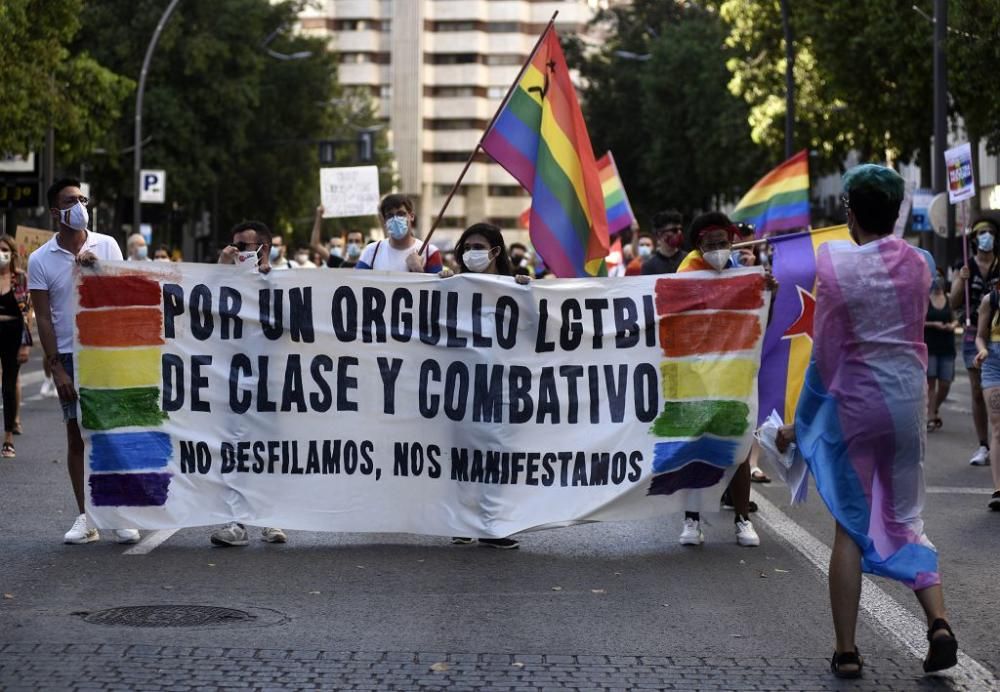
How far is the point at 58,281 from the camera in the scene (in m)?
10.1

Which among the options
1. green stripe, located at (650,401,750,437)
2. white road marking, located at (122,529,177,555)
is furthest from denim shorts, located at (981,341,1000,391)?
white road marking, located at (122,529,177,555)

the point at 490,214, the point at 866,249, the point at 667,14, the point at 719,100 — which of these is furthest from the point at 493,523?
the point at 490,214

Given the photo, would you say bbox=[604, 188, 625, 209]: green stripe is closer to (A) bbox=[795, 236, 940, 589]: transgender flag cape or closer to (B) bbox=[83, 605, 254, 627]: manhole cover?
(B) bbox=[83, 605, 254, 627]: manhole cover

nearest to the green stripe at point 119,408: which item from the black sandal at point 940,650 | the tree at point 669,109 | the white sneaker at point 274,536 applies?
the white sneaker at point 274,536

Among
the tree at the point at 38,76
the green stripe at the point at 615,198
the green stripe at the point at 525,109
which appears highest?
the tree at the point at 38,76

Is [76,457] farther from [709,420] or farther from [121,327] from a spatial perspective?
[709,420]

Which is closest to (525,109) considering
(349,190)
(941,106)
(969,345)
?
(969,345)

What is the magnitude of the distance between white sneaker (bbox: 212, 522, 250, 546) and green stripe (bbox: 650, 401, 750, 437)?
2.29 m

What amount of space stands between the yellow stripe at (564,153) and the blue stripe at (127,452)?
3.27 m

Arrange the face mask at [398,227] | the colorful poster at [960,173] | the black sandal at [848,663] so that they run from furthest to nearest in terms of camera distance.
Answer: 1. the colorful poster at [960,173]
2. the face mask at [398,227]
3. the black sandal at [848,663]

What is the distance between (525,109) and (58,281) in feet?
10.3

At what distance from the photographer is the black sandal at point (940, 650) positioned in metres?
6.61

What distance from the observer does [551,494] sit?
32.6 feet

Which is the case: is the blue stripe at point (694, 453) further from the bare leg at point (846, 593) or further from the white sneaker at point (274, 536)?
the bare leg at point (846, 593)
